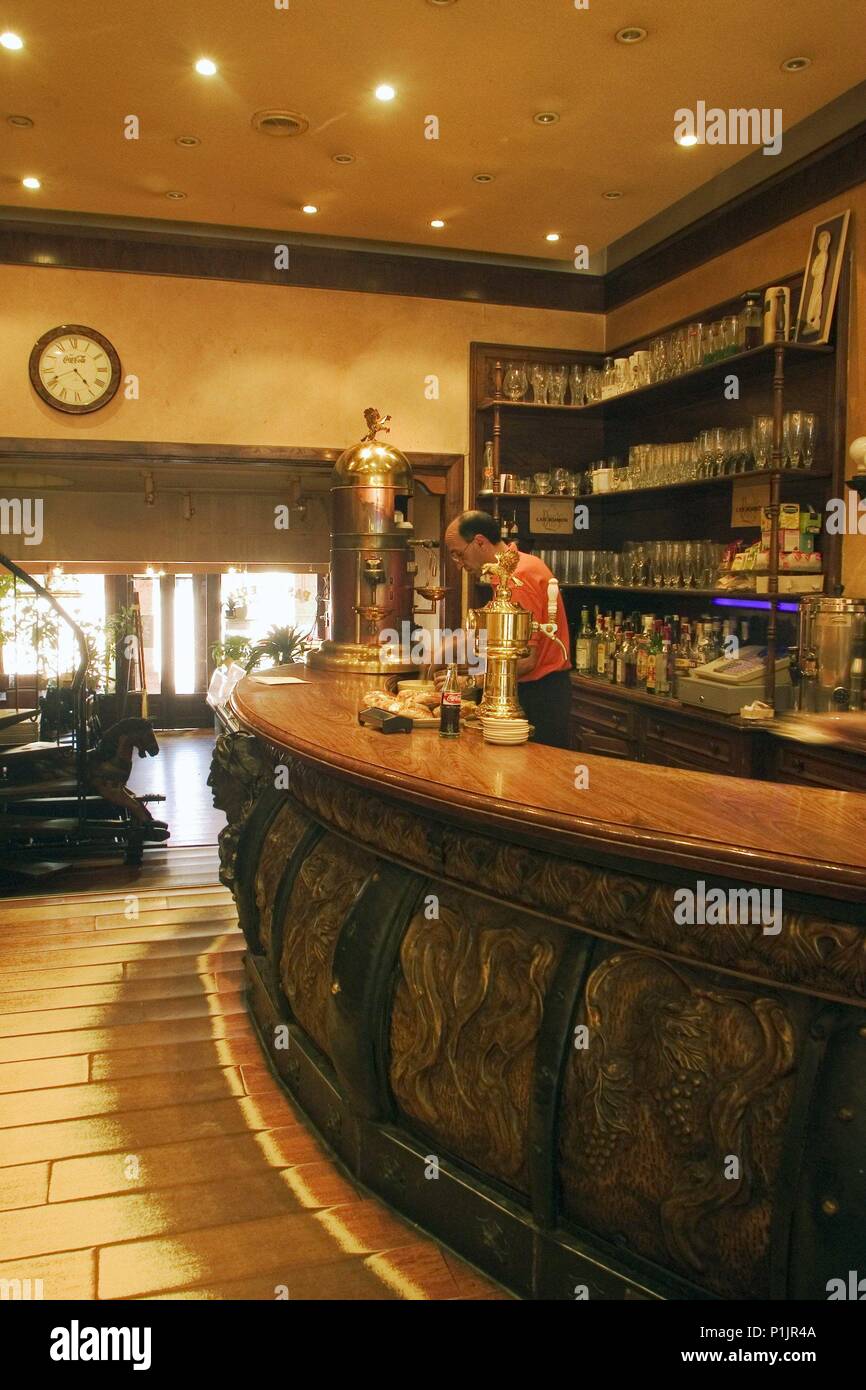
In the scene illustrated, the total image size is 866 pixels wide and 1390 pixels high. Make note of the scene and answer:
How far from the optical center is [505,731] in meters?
2.52

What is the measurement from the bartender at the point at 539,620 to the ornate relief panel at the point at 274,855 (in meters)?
0.87

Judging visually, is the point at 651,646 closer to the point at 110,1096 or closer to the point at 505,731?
the point at 505,731

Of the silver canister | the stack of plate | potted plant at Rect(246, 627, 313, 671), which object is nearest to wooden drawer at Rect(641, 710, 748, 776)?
the silver canister

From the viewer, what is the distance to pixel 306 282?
597 cm

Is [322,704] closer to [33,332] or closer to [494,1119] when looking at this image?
[494,1119]

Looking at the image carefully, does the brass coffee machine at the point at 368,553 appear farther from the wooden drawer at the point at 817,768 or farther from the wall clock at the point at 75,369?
the wall clock at the point at 75,369

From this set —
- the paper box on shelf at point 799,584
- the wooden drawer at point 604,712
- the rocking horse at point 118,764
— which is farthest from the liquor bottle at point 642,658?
the rocking horse at point 118,764

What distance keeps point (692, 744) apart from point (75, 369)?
3.88 metres

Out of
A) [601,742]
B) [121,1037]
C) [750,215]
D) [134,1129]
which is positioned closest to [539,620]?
[601,742]

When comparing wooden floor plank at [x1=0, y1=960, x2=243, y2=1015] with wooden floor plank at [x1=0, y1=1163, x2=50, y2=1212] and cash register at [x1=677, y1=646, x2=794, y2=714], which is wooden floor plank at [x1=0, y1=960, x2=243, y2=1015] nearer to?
wooden floor plank at [x1=0, y1=1163, x2=50, y2=1212]

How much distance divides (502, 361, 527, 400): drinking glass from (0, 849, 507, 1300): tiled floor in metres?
3.69

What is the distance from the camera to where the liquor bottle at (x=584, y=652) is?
589 centimetres

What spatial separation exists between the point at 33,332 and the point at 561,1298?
5.39 metres

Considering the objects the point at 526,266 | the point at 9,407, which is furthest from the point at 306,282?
the point at 9,407
